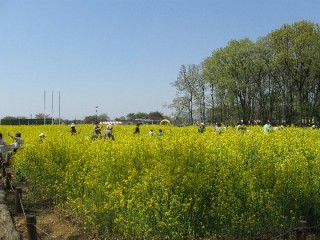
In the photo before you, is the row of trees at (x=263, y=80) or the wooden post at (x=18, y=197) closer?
the wooden post at (x=18, y=197)

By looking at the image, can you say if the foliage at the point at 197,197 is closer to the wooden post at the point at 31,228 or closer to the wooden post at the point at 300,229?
the wooden post at the point at 31,228

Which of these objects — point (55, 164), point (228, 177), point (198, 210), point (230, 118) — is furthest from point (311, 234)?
point (230, 118)

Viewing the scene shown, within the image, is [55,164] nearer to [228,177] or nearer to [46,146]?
[46,146]

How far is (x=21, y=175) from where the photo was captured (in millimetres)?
14078

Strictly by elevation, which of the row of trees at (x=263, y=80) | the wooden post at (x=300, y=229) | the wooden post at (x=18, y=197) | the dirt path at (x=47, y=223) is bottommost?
the dirt path at (x=47, y=223)

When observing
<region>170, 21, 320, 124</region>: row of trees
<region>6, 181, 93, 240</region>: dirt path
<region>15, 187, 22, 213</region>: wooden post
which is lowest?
<region>6, 181, 93, 240</region>: dirt path

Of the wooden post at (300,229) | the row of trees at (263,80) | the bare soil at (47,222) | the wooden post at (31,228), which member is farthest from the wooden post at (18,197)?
the row of trees at (263,80)

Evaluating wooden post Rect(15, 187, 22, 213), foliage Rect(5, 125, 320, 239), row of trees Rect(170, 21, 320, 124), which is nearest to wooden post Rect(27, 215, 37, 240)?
foliage Rect(5, 125, 320, 239)

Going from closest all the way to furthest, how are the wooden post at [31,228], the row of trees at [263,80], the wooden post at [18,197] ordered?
the wooden post at [31,228], the wooden post at [18,197], the row of trees at [263,80]

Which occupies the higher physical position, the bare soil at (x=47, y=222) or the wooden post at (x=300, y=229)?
the wooden post at (x=300, y=229)

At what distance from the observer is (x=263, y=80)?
56.7 metres

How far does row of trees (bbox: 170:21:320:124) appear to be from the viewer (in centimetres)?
4588

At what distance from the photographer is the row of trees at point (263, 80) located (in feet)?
151

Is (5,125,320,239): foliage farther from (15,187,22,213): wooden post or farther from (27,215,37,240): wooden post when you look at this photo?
(15,187,22,213): wooden post
